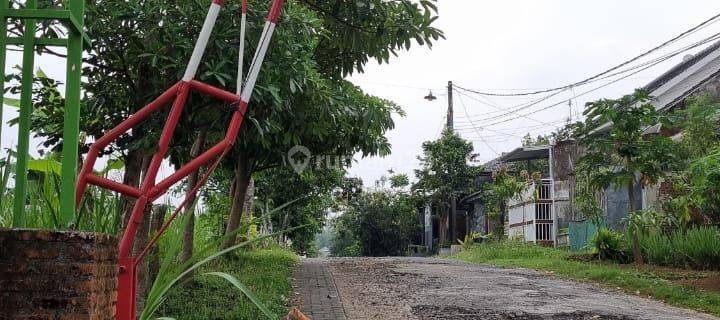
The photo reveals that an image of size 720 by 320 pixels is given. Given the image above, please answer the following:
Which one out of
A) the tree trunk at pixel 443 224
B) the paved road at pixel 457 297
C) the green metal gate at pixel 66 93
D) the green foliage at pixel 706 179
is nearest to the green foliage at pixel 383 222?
the tree trunk at pixel 443 224

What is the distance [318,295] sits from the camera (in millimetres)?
8734

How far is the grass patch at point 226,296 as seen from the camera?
623 cm

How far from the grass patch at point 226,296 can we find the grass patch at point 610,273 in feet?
17.5

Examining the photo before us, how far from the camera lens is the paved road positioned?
7.61m

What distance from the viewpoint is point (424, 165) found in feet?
98.1

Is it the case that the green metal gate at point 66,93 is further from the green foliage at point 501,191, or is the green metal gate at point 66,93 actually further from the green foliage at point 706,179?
the green foliage at point 501,191

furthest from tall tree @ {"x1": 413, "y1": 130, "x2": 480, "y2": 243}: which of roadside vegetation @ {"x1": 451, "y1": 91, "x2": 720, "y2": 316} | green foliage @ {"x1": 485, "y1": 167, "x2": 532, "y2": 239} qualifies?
roadside vegetation @ {"x1": 451, "y1": 91, "x2": 720, "y2": 316}

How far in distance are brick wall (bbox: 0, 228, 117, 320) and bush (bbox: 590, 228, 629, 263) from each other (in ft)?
44.0

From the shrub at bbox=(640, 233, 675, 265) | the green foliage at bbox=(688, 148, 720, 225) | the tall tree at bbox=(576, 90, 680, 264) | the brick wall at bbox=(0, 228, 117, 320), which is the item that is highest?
the tall tree at bbox=(576, 90, 680, 264)

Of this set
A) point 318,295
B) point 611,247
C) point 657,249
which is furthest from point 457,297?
point 611,247

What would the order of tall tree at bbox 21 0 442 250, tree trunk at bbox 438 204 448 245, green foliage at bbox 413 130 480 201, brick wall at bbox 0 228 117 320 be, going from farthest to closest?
tree trunk at bbox 438 204 448 245 → green foliage at bbox 413 130 480 201 → tall tree at bbox 21 0 442 250 → brick wall at bbox 0 228 117 320

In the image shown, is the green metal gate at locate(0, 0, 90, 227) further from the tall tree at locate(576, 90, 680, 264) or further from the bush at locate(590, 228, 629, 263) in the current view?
the bush at locate(590, 228, 629, 263)

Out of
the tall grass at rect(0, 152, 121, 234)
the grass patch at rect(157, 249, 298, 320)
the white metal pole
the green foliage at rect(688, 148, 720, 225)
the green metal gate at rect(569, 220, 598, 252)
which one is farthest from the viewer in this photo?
the green metal gate at rect(569, 220, 598, 252)

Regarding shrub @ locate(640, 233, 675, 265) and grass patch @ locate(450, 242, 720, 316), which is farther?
shrub @ locate(640, 233, 675, 265)
